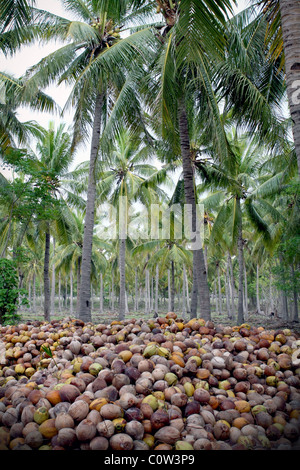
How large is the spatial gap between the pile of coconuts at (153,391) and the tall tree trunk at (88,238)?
15.6ft

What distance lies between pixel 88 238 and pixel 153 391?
22.2 ft

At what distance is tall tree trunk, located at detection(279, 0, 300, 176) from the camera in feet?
10.6

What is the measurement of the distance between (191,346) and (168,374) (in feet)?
1.97

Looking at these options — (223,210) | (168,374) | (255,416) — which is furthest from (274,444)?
(223,210)

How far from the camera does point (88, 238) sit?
881 cm

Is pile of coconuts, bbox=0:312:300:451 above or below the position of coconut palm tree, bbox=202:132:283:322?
below

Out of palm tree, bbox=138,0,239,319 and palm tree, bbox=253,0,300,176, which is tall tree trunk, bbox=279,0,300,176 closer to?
palm tree, bbox=253,0,300,176

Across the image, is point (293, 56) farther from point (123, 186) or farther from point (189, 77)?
point (123, 186)

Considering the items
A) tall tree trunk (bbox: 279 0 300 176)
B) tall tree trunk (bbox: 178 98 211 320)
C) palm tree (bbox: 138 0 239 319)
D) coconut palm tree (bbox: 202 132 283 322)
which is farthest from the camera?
coconut palm tree (bbox: 202 132 283 322)

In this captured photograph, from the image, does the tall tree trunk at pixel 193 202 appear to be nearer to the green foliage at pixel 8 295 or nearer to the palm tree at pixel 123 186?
the green foliage at pixel 8 295

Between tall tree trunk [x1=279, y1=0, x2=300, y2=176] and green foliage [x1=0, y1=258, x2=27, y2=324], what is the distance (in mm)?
5325

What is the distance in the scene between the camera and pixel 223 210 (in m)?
16.0

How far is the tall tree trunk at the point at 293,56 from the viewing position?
3.22 m

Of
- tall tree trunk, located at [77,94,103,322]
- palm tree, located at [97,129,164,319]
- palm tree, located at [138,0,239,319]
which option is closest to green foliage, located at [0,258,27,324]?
tall tree trunk, located at [77,94,103,322]
